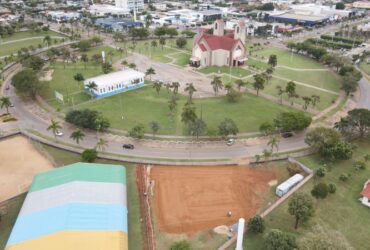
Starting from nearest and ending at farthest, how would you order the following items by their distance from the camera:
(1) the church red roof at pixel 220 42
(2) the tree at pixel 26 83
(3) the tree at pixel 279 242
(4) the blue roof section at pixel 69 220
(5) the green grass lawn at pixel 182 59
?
(3) the tree at pixel 279 242
(4) the blue roof section at pixel 69 220
(2) the tree at pixel 26 83
(1) the church red roof at pixel 220 42
(5) the green grass lawn at pixel 182 59

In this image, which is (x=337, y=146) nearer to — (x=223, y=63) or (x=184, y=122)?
(x=184, y=122)

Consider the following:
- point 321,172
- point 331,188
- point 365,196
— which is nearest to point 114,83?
point 321,172

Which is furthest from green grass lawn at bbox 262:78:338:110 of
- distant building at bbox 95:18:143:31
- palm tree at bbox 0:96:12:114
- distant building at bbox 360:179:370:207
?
distant building at bbox 95:18:143:31

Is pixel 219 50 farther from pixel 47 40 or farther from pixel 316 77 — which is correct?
pixel 47 40

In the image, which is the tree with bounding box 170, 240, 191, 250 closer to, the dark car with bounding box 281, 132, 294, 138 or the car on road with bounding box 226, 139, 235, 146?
the car on road with bounding box 226, 139, 235, 146

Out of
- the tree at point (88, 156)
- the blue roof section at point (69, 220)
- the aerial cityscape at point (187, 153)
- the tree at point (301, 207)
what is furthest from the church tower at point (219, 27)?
the blue roof section at point (69, 220)

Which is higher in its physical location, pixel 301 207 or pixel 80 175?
pixel 80 175

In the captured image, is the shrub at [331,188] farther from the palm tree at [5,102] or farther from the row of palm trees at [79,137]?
the palm tree at [5,102]
